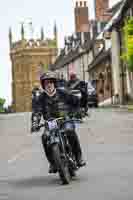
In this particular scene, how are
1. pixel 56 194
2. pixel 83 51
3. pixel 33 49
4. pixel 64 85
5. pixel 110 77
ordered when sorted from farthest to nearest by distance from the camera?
pixel 33 49 → pixel 83 51 → pixel 110 77 → pixel 64 85 → pixel 56 194

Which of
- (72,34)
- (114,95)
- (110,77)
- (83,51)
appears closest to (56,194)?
(114,95)

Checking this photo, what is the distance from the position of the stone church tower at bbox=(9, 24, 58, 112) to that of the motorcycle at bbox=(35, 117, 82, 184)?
173872 millimetres

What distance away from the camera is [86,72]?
11019cm

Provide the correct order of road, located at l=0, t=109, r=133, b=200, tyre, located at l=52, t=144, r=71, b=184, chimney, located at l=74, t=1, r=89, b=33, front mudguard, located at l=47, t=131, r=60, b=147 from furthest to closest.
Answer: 1. chimney, located at l=74, t=1, r=89, b=33
2. front mudguard, located at l=47, t=131, r=60, b=147
3. tyre, located at l=52, t=144, r=71, b=184
4. road, located at l=0, t=109, r=133, b=200

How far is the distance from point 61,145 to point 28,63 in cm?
17637

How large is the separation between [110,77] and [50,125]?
74708mm

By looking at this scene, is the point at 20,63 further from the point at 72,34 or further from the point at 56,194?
the point at 56,194

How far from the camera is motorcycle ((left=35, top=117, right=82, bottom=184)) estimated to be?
43.8 feet

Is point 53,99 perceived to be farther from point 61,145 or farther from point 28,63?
point 28,63

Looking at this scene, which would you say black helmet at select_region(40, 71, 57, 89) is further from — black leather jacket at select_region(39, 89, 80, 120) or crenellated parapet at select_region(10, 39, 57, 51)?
crenellated parapet at select_region(10, 39, 57, 51)

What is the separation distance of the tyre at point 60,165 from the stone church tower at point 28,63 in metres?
174

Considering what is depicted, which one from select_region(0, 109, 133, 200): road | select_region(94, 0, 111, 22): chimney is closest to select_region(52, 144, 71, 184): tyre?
select_region(0, 109, 133, 200): road

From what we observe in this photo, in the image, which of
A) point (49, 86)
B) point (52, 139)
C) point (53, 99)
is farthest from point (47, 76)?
point (52, 139)

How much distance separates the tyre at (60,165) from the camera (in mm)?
13266
